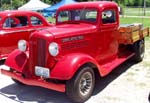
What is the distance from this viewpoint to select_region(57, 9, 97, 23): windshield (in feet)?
23.3

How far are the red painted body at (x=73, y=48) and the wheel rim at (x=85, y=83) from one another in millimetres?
255

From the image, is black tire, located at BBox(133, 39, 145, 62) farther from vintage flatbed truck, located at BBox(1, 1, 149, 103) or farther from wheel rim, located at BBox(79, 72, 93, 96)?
wheel rim, located at BBox(79, 72, 93, 96)

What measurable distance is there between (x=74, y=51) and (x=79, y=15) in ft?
4.41

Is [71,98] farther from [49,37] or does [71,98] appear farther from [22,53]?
[22,53]

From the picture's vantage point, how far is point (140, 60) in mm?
9422

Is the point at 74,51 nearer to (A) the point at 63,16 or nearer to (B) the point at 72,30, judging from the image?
(B) the point at 72,30

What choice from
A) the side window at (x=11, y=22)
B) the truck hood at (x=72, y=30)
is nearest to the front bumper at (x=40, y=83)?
the truck hood at (x=72, y=30)

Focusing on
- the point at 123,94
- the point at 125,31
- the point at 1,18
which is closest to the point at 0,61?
the point at 1,18

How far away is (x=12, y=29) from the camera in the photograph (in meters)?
9.72

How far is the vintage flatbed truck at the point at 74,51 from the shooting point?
229 inches

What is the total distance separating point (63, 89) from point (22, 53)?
1.70 m

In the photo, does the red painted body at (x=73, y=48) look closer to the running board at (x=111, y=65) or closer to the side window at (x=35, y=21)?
the running board at (x=111, y=65)

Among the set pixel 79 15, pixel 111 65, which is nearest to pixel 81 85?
pixel 111 65

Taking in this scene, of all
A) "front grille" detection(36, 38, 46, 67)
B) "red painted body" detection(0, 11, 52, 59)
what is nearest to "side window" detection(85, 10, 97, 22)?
"front grille" detection(36, 38, 46, 67)
